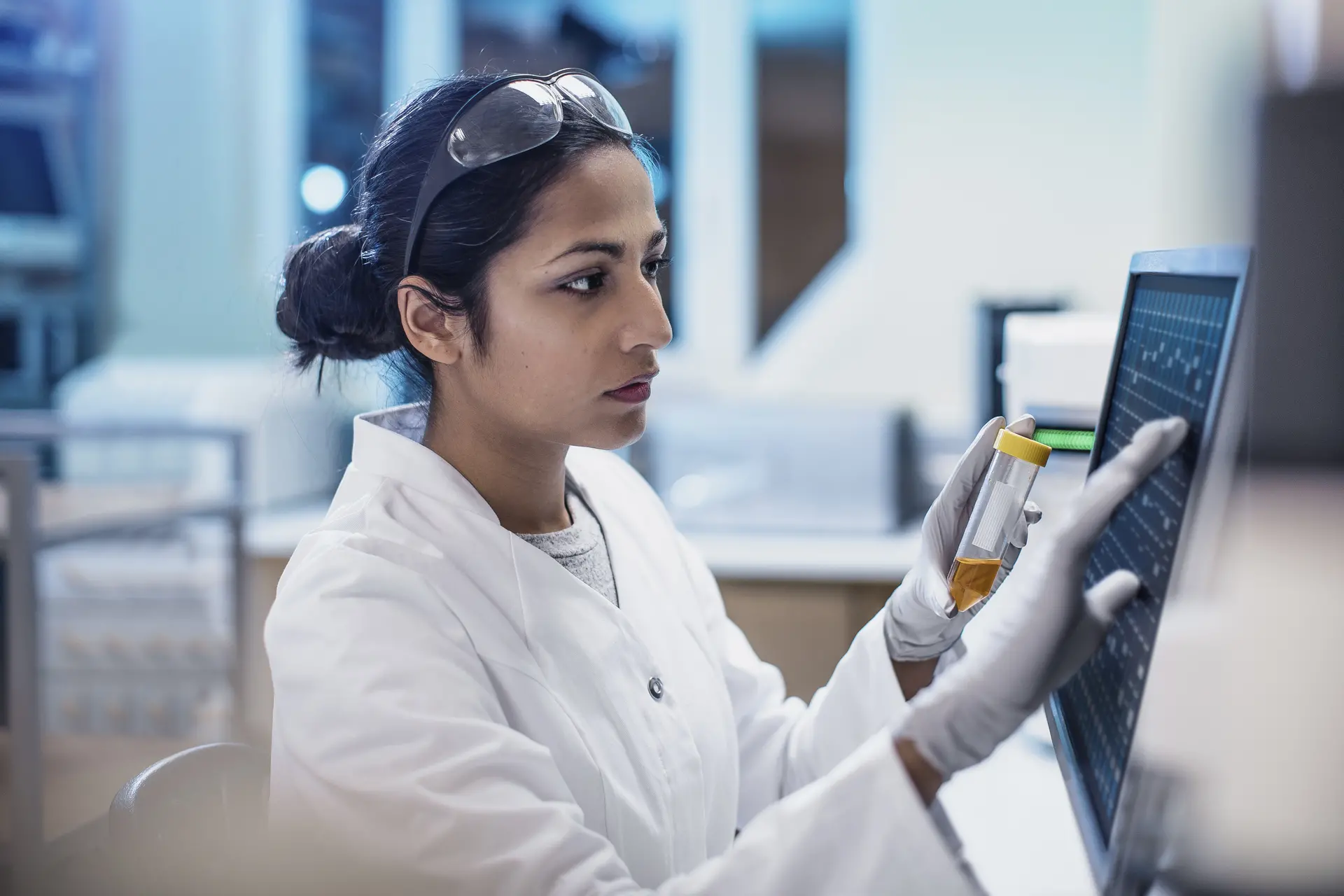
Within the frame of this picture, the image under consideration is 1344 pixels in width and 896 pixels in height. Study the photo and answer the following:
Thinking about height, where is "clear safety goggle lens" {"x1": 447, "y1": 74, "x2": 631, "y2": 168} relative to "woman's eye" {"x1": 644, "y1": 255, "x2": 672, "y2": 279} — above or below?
above

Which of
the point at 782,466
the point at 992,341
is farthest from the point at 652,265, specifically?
the point at 782,466

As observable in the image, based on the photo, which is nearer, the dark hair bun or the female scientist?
the female scientist

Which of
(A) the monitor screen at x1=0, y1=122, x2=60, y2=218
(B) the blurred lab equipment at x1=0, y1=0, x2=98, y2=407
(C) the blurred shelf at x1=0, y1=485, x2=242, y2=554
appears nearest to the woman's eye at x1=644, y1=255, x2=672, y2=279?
(C) the blurred shelf at x1=0, y1=485, x2=242, y2=554

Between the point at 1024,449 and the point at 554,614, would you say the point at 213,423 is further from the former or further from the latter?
the point at 1024,449

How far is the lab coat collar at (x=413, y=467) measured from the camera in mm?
1013

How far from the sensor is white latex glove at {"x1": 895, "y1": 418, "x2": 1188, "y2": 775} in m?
0.64

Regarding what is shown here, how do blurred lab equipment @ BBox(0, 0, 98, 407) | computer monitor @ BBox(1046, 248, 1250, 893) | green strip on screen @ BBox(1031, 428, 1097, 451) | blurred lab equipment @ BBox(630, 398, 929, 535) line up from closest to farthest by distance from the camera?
computer monitor @ BBox(1046, 248, 1250, 893)
green strip on screen @ BBox(1031, 428, 1097, 451)
blurred lab equipment @ BBox(630, 398, 929, 535)
blurred lab equipment @ BBox(0, 0, 98, 407)

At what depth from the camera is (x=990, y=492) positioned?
0.88 m

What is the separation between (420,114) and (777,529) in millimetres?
1693

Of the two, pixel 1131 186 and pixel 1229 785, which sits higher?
pixel 1131 186

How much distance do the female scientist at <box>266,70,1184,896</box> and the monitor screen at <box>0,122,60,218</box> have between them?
Result: 2.48 metres

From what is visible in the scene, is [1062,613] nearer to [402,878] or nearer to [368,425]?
[402,878]

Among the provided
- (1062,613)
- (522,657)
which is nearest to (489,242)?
(522,657)

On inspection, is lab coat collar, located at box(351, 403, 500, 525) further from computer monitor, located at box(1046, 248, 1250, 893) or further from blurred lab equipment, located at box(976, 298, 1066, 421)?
blurred lab equipment, located at box(976, 298, 1066, 421)
